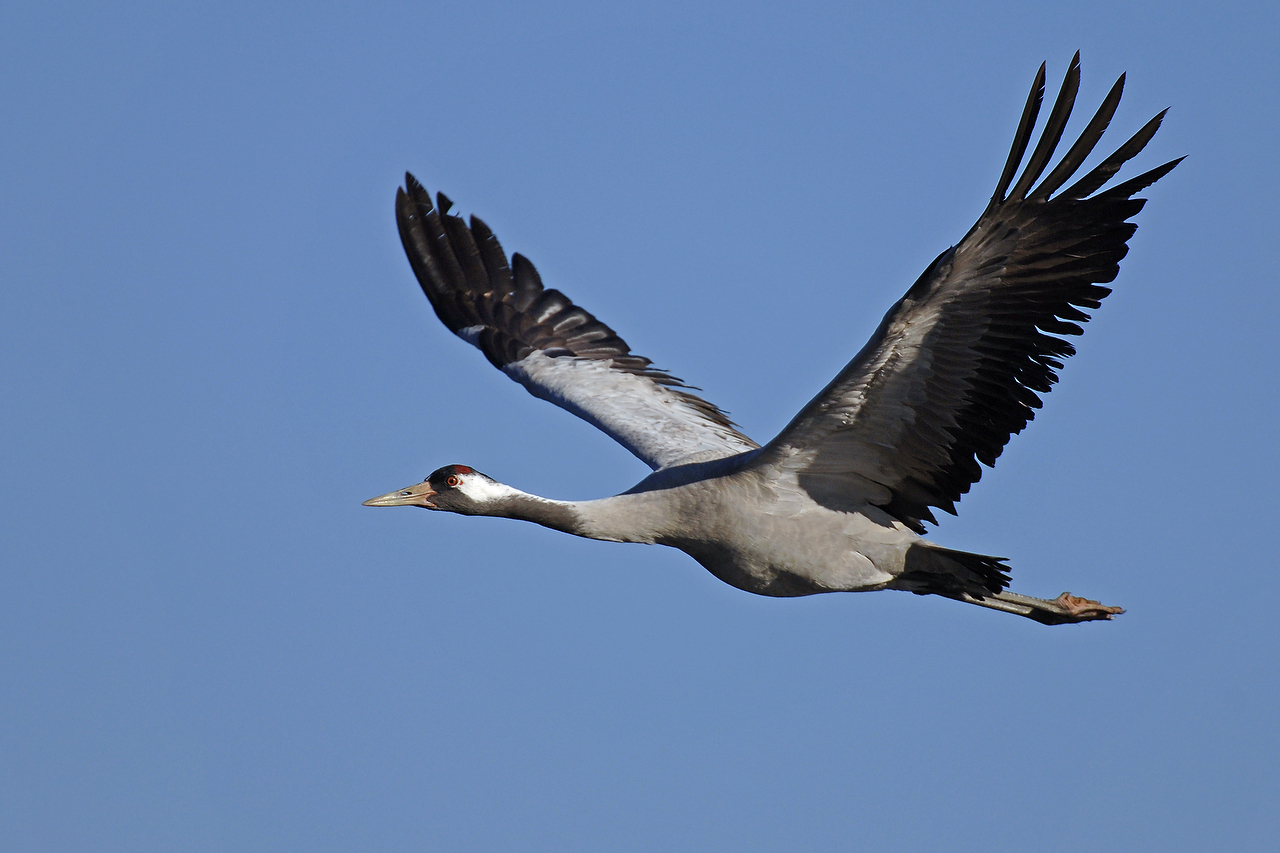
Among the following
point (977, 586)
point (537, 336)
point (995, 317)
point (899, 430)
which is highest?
point (537, 336)

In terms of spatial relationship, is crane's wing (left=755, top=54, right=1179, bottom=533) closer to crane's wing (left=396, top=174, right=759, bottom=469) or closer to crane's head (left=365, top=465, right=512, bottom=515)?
crane's head (left=365, top=465, right=512, bottom=515)

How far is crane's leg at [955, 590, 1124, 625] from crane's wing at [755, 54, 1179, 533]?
1.52 meters

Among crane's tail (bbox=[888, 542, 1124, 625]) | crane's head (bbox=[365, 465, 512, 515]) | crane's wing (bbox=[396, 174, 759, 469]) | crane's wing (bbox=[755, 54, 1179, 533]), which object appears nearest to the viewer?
crane's wing (bbox=[755, 54, 1179, 533])

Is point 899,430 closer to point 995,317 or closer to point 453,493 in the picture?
point 995,317

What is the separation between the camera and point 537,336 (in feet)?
36.5

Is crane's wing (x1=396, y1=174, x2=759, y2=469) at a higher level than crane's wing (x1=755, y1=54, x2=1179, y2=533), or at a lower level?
higher

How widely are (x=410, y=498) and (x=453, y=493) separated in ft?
1.02

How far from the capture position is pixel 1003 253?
651cm

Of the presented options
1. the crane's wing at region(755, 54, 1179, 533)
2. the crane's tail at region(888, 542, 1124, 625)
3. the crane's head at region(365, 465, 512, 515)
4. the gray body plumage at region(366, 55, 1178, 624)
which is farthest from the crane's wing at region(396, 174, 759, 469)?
the crane's wing at region(755, 54, 1179, 533)

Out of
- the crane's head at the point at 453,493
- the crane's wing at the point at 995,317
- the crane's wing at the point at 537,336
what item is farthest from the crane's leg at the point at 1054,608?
the crane's head at the point at 453,493

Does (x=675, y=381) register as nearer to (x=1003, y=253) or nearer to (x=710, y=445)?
(x=710, y=445)

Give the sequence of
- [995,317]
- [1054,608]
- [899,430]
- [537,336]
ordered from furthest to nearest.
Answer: [537,336] → [1054,608] → [899,430] → [995,317]

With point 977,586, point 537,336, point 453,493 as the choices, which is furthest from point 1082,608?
point 537,336

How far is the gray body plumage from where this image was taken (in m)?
6.48
